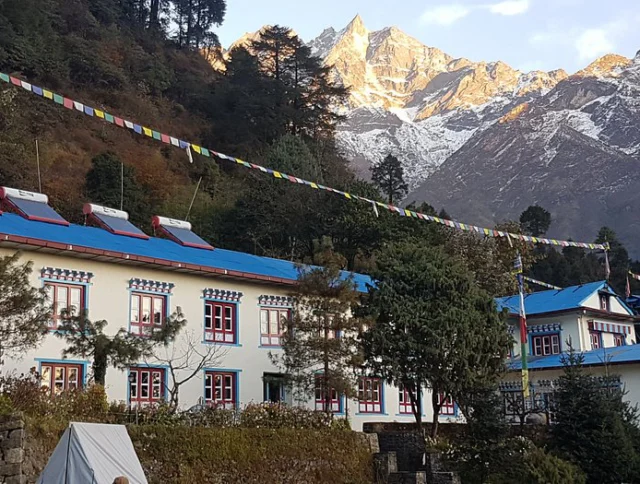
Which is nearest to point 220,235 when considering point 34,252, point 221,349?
point 221,349

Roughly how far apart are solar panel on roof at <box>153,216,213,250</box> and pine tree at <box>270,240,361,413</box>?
6463mm

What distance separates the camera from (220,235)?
5200cm

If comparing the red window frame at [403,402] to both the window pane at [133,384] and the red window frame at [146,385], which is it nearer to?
the red window frame at [146,385]

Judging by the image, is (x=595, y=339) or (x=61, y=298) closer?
(x=61, y=298)

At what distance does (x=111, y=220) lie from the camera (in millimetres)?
31547

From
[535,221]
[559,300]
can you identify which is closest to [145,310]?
[559,300]

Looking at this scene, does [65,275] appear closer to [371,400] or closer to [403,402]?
[371,400]

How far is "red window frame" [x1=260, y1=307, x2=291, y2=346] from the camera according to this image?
3138 centimetres

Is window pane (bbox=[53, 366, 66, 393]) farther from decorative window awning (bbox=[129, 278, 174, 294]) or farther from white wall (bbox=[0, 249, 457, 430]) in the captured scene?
decorative window awning (bbox=[129, 278, 174, 294])

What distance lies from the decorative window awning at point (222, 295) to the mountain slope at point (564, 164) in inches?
3209

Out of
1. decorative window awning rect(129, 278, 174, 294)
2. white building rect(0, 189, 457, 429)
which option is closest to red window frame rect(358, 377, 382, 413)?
white building rect(0, 189, 457, 429)

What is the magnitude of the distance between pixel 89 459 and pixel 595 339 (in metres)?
32.5

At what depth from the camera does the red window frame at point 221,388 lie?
29.2 metres

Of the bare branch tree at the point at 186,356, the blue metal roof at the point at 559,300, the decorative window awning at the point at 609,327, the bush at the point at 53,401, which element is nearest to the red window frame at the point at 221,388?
the bare branch tree at the point at 186,356
